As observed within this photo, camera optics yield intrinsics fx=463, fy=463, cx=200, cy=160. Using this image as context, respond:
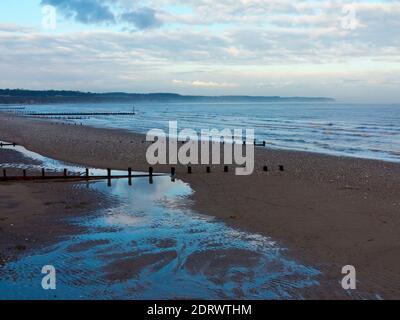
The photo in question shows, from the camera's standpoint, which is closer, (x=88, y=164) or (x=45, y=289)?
(x=45, y=289)

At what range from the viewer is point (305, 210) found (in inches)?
633

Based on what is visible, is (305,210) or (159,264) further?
(305,210)

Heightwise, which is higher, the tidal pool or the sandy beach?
the sandy beach

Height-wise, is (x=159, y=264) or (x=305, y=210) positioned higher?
(x=305, y=210)

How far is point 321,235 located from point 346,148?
31682 mm

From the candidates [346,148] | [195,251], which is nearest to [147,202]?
[195,251]

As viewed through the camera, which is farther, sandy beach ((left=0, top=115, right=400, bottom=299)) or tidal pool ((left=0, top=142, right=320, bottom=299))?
sandy beach ((left=0, top=115, right=400, bottom=299))

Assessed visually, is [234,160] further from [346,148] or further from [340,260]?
[340,260]

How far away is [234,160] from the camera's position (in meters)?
30.6

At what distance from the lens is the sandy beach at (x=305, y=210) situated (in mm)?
10992

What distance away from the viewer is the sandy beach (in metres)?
11.0

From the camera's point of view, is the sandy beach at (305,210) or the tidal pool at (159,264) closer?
the tidal pool at (159,264)

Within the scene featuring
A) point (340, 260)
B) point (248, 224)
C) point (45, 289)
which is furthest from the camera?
point (248, 224)

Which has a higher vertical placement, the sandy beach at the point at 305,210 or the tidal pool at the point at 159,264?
the sandy beach at the point at 305,210
